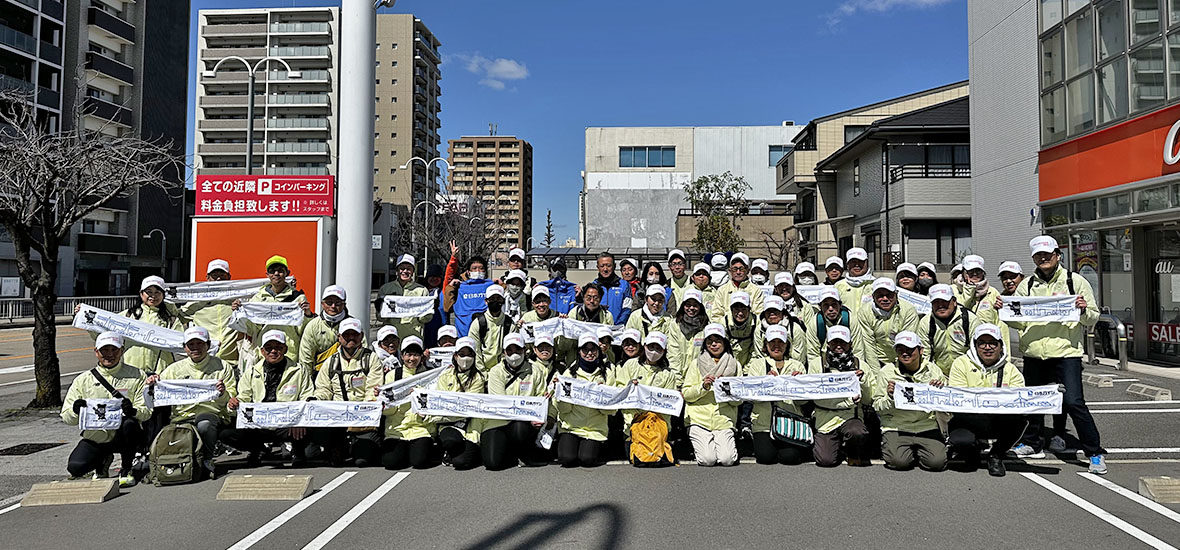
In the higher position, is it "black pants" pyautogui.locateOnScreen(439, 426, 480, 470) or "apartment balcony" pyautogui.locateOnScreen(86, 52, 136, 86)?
"apartment balcony" pyautogui.locateOnScreen(86, 52, 136, 86)

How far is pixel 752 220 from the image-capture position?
39406mm

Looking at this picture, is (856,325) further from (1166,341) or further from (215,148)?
(215,148)

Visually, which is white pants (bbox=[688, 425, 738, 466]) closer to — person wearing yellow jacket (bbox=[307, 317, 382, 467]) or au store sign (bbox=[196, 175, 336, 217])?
person wearing yellow jacket (bbox=[307, 317, 382, 467])

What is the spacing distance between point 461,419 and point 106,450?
3209mm

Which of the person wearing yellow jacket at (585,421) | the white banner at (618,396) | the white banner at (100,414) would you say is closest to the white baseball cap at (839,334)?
the white banner at (618,396)

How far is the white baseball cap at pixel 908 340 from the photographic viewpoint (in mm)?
6851

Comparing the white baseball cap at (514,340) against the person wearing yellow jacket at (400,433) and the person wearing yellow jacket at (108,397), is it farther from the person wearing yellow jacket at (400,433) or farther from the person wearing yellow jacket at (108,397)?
the person wearing yellow jacket at (108,397)

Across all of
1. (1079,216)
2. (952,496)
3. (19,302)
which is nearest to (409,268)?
(952,496)

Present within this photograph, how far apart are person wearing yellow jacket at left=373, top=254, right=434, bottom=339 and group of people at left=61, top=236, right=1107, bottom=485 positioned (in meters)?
1.27

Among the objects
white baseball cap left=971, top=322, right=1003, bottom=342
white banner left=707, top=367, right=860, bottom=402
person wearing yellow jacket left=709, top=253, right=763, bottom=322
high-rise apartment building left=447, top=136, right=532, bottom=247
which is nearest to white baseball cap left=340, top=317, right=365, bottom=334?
white banner left=707, top=367, right=860, bottom=402

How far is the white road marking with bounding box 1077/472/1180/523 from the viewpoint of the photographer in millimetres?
5625

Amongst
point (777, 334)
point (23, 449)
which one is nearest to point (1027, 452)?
point (777, 334)

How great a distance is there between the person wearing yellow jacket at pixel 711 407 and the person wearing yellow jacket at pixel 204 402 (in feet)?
14.9

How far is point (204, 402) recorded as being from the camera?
23.0 feet
